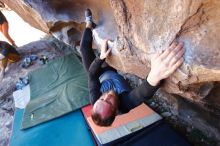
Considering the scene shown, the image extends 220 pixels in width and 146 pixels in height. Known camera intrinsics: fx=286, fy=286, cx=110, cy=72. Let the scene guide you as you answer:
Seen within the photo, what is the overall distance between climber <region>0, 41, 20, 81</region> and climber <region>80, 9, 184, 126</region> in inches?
169

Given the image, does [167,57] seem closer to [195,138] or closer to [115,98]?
[115,98]

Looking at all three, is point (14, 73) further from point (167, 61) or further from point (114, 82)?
point (167, 61)

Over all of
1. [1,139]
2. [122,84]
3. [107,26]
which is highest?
[107,26]

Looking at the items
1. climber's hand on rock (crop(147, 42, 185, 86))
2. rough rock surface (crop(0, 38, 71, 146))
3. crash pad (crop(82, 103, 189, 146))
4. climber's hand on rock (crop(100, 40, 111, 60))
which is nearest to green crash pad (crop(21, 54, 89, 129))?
rough rock surface (crop(0, 38, 71, 146))

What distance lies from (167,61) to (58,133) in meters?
3.14

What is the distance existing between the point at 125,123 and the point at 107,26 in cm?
177

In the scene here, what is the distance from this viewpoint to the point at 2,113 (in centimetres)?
600

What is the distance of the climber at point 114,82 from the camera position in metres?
2.06

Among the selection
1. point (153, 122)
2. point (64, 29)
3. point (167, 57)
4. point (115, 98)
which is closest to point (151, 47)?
point (167, 57)

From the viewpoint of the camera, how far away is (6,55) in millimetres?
7070

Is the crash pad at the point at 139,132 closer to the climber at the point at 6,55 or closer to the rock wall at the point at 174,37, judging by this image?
the rock wall at the point at 174,37

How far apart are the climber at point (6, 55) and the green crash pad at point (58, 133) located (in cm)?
252

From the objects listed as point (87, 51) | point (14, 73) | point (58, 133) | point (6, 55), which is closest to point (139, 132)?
point (58, 133)

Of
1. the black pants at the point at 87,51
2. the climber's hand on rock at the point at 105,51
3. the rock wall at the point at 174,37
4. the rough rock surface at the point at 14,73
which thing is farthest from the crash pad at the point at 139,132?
the rough rock surface at the point at 14,73
